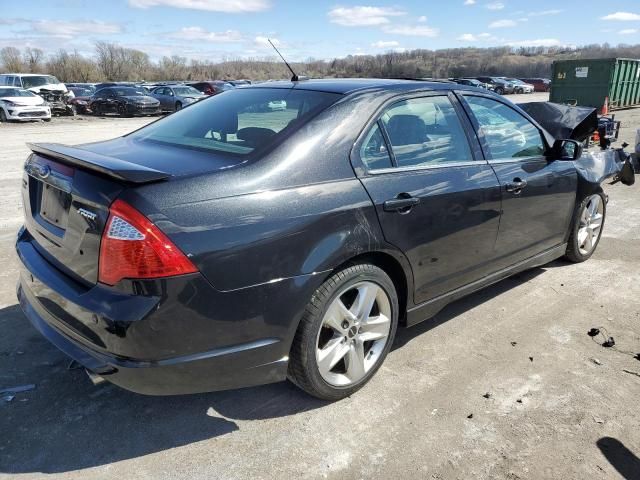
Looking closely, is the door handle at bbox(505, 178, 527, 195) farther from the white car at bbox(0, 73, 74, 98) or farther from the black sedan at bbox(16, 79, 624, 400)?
the white car at bbox(0, 73, 74, 98)

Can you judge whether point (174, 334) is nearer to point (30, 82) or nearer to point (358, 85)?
point (358, 85)

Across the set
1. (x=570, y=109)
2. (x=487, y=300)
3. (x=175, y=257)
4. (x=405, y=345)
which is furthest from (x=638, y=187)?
(x=175, y=257)

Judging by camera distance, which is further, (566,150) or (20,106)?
(20,106)

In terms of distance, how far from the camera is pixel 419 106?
326cm

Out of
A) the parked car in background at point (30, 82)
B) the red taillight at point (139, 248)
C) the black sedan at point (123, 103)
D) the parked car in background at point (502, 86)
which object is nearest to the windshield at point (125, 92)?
the black sedan at point (123, 103)

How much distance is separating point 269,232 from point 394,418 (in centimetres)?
123

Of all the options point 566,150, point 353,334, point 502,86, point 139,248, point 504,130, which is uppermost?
point 502,86

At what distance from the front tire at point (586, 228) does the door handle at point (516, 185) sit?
1157 millimetres

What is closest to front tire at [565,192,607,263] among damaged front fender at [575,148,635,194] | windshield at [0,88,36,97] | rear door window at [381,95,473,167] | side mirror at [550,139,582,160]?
damaged front fender at [575,148,635,194]

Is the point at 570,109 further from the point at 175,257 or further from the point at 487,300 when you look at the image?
the point at 175,257

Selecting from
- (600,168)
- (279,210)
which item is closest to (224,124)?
(279,210)

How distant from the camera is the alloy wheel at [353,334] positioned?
2.75 m

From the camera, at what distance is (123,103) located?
26.0 m

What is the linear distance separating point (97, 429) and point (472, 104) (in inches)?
120
